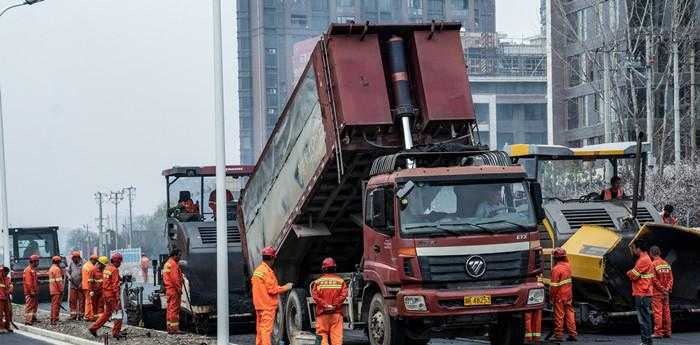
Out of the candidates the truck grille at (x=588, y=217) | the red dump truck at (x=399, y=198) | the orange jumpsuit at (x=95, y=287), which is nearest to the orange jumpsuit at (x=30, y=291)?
the orange jumpsuit at (x=95, y=287)

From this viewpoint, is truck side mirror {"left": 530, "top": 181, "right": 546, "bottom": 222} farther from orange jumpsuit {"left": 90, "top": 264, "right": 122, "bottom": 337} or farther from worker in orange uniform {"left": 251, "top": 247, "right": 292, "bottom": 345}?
orange jumpsuit {"left": 90, "top": 264, "right": 122, "bottom": 337}

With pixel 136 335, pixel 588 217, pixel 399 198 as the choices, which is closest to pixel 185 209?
pixel 136 335

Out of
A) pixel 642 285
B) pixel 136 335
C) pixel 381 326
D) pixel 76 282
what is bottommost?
pixel 136 335

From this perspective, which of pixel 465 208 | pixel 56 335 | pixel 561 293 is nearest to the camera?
pixel 465 208

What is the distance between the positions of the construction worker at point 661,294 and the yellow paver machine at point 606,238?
472mm

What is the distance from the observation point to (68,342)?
75.4 ft

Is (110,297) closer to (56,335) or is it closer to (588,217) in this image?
(56,335)

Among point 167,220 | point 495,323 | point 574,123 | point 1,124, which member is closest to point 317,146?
point 495,323

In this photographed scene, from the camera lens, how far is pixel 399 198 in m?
15.7

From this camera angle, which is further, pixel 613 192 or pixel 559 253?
pixel 613 192

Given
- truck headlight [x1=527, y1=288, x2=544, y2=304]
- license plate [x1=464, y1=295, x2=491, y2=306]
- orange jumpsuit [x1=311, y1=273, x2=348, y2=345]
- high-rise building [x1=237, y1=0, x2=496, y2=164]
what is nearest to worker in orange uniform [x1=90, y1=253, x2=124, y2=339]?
orange jumpsuit [x1=311, y1=273, x2=348, y2=345]

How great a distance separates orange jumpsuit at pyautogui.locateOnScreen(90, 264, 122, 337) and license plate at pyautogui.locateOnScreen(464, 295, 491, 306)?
875 cm

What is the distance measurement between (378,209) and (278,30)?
13803 cm

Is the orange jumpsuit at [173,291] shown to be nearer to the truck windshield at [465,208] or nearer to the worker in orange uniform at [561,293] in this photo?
the worker in orange uniform at [561,293]
